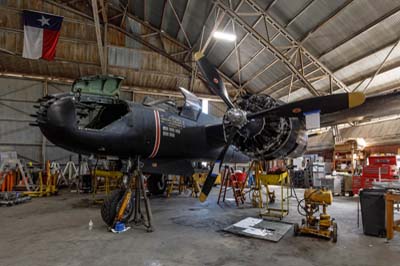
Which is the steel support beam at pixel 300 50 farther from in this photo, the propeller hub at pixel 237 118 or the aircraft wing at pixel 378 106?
the propeller hub at pixel 237 118

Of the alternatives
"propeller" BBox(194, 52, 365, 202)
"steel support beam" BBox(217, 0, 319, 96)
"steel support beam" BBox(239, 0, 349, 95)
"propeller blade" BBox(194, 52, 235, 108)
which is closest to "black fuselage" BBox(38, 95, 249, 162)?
"propeller" BBox(194, 52, 365, 202)

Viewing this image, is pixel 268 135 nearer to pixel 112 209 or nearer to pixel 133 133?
pixel 133 133

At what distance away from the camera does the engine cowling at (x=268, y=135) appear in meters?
6.78

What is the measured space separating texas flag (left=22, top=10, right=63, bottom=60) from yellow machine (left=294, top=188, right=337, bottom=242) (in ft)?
48.4

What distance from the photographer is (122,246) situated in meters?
4.21

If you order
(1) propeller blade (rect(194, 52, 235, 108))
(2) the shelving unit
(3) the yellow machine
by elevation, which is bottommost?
(3) the yellow machine

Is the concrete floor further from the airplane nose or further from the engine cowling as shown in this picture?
the airplane nose

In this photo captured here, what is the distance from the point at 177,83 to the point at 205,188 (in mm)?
14307

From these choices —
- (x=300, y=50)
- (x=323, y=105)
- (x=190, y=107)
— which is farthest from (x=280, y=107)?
(x=300, y=50)

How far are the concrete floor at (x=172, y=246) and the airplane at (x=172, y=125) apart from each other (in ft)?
2.74

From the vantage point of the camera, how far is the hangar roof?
33.5 feet

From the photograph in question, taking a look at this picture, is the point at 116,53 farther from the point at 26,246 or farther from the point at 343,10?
the point at 26,246

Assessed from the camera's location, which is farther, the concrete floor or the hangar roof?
the hangar roof

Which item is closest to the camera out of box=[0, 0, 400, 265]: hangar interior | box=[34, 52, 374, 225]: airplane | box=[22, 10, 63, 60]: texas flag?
box=[0, 0, 400, 265]: hangar interior
